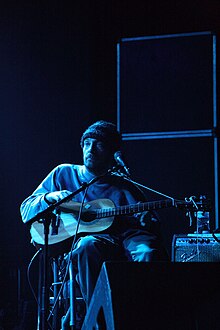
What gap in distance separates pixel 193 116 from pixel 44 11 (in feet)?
5.90

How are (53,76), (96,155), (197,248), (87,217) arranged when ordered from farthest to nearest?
(53,76)
(96,155)
(197,248)
(87,217)

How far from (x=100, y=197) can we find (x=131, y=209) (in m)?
0.35

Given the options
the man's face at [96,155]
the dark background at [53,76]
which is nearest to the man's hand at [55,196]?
the man's face at [96,155]

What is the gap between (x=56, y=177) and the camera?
4.07m

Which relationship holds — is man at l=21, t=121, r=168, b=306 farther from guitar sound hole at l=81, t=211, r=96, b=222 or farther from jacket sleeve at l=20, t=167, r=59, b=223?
guitar sound hole at l=81, t=211, r=96, b=222

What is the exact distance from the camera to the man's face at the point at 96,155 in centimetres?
407

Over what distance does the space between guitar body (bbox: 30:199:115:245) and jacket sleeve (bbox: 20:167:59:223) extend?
10 centimetres

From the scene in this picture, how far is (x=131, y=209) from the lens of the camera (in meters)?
3.69

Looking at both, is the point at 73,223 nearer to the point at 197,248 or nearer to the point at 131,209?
the point at 131,209

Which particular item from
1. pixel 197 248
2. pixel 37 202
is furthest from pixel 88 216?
pixel 197 248

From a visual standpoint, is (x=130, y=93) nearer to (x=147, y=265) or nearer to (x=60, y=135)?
(x=60, y=135)

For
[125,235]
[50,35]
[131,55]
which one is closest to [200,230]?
[125,235]

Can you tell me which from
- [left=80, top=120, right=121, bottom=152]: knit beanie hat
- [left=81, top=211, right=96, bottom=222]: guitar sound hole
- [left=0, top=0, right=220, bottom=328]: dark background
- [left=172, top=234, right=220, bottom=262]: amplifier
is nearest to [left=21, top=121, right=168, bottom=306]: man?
[left=80, top=120, right=121, bottom=152]: knit beanie hat

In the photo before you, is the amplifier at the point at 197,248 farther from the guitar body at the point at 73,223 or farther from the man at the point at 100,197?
the guitar body at the point at 73,223
